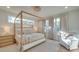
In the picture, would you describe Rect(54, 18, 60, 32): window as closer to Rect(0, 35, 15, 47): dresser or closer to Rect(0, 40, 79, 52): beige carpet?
Rect(0, 40, 79, 52): beige carpet

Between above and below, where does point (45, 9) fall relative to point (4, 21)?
above

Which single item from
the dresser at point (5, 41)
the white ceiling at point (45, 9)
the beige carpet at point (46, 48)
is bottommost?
the beige carpet at point (46, 48)

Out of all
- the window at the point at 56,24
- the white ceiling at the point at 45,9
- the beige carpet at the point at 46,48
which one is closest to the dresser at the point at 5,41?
the beige carpet at the point at 46,48

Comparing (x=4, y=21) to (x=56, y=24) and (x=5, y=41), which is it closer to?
Answer: (x=5, y=41)

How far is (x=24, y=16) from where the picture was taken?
1945mm

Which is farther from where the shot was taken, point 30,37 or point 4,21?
point 30,37

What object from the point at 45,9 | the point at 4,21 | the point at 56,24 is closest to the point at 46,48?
the point at 56,24

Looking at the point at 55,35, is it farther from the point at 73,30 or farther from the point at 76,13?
the point at 76,13

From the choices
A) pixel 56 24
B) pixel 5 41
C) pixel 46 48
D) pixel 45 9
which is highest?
pixel 45 9

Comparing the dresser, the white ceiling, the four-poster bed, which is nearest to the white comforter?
the four-poster bed

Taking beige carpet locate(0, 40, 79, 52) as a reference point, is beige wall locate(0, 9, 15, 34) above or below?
above

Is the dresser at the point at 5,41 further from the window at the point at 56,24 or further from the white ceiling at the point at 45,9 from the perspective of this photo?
the window at the point at 56,24
